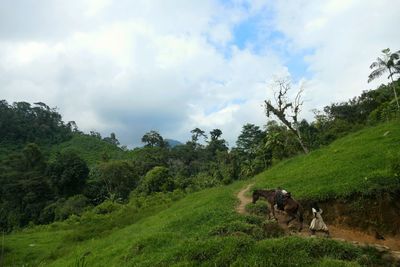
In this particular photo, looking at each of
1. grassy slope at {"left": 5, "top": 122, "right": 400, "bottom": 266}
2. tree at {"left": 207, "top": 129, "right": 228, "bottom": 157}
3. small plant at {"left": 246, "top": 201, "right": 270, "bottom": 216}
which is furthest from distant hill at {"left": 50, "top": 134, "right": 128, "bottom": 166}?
small plant at {"left": 246, "top": 201, "right": 270, "bottom": 216}

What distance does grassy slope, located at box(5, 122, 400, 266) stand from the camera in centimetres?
1173

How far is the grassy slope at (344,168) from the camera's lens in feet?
60.0

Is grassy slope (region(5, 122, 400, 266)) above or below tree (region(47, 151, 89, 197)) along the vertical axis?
below

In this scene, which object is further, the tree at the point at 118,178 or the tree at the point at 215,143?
the tree at the point at 215,143

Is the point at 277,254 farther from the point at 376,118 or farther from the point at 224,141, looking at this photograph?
the point at 224,141

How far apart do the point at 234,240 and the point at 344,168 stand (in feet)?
35.8

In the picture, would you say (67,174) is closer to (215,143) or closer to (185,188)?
(185,188)

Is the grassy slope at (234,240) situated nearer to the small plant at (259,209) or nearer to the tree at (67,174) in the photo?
the small plant at (259,209)

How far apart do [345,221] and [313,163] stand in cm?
967

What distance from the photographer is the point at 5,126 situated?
9500cm

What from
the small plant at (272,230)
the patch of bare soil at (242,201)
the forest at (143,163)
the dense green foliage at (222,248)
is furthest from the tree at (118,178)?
the small plant at (272,230)

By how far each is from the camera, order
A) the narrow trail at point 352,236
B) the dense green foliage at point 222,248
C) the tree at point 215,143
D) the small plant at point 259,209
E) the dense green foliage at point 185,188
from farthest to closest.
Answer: the tree at point 215,143 < the small plant at point 259,209 < the narrow trail at point 352,236 < the dense green foliage at point 185,188 < the dense green foliage at point 222,248

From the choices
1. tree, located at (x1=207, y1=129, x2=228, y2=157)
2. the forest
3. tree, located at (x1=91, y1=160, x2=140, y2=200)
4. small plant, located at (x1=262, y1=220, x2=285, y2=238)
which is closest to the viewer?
small plant, located at (x1=262, y1=220, x2=285, y2=238)

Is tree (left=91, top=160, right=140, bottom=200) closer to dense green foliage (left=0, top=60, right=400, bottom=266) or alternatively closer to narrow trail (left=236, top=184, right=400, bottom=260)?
dense green foliage (left=0, top=60, right=400, bottom=266)
